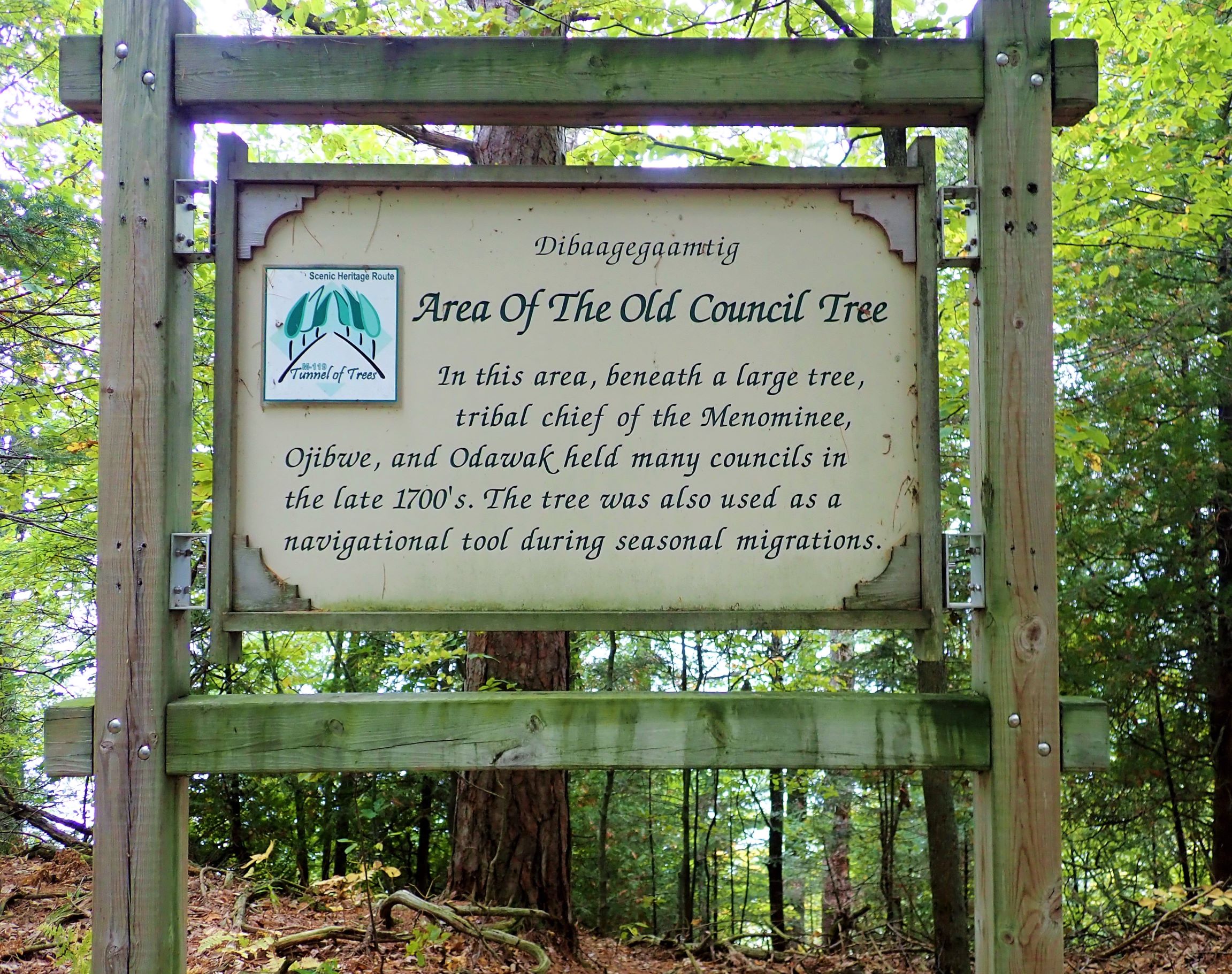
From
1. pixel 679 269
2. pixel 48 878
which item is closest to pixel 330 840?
pixel 48 878

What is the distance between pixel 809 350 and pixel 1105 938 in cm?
663

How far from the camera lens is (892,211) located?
Answer: 266 centimetres

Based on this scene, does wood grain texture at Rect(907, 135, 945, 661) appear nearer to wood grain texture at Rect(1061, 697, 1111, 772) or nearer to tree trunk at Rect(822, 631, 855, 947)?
wood grain texture at Rect(1061, 697, 1111, 772)

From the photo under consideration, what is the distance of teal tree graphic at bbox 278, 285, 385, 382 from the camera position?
2.59 m

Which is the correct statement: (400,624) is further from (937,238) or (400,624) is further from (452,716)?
(937,238)

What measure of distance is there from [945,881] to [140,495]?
5286 mm

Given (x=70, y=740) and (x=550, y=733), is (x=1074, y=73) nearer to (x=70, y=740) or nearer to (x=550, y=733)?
(x=550, y=733)

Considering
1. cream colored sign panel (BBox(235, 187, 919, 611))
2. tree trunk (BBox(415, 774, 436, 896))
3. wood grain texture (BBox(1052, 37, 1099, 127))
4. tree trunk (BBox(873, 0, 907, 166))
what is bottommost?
tree trunk (BBox(415, 774, 436, 896))

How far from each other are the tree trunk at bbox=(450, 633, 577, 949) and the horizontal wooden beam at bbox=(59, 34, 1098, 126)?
10.8 feet

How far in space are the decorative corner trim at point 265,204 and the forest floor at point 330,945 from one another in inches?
104

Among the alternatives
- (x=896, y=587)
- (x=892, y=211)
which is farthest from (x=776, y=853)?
(x=892, y=211)

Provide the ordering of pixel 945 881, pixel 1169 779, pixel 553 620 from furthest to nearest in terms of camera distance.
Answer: pixel 1169 779 → pixel 945 881 → pixel 553 620

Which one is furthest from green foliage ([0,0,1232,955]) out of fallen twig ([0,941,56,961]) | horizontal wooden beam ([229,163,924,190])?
horizontal wooden beam ([229,163,924,190])

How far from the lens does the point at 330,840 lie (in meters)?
8.66
